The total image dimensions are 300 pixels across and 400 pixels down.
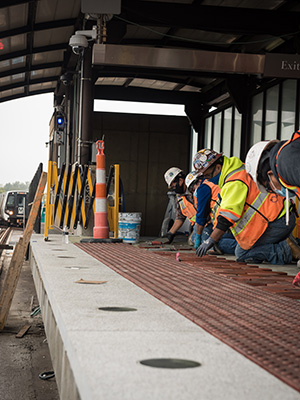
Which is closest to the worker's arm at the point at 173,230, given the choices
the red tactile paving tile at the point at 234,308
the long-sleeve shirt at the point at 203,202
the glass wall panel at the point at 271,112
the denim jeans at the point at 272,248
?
the long-sleeve shirt at the point at 203,202

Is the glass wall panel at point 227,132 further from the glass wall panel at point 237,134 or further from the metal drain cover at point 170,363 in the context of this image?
the metal drain cover at point 170,363

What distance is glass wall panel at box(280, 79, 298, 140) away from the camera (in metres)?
12.0

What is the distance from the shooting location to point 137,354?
194cm

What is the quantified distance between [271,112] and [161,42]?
345 centimetres

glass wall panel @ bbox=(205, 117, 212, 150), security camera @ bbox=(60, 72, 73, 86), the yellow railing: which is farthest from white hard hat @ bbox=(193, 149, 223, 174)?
security camera @ bbox=(60, 72, 73, 86)

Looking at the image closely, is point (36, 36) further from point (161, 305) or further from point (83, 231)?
point (161, 305)

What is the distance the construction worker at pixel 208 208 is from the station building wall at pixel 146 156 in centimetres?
1083

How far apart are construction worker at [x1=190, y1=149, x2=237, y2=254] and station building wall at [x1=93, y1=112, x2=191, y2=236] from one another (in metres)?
10.8

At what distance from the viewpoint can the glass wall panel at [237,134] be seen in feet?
50.2

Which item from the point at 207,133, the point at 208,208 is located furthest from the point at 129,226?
the point at 207,133

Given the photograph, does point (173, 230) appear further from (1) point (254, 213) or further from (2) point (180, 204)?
(1) point (254, 213)

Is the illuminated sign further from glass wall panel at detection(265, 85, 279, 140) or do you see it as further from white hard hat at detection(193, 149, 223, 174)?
glass wall panel at detection(265, 85, 279, 140)

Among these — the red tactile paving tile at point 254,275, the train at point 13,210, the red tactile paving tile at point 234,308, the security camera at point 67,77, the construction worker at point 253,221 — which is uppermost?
the security camera at point 67,77

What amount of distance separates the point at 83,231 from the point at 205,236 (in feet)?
10.5
